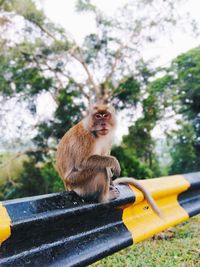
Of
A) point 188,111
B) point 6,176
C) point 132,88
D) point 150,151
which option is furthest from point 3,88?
point 188,111

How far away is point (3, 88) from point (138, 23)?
838cm

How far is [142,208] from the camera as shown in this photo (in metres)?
2.30

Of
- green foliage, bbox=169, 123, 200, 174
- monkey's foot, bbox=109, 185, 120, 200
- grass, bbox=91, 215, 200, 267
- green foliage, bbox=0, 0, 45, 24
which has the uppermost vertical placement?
green foliage, bbox=0, 0, 45, 24

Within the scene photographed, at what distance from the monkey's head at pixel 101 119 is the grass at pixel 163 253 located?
73cm

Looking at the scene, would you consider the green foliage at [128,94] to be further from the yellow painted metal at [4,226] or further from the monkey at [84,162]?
the yellow painted metal at [4,226]

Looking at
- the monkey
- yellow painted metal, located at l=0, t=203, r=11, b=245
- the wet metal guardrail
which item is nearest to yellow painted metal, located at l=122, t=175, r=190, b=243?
the wet metal guardrail

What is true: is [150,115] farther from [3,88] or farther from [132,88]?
[3,88]

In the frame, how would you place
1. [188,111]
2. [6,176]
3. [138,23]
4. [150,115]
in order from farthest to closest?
[138,23], [188,111], [150,115], [6,176]

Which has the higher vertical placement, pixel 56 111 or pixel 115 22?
pixel 115 22

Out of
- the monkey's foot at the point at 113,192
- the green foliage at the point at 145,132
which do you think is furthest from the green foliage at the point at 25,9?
the monkey's foot at the point at 113,192

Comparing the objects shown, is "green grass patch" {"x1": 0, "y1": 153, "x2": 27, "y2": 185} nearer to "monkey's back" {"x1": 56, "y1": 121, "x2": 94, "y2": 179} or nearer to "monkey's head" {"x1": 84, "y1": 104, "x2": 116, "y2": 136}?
"monkey's head" {"x1": 84, "y1": 104, "x2": 116, "y2": 136}

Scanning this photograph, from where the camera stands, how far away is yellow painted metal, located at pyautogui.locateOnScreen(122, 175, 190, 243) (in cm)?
212

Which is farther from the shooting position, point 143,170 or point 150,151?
point 150,151

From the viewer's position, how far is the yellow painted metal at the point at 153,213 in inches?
83.3
